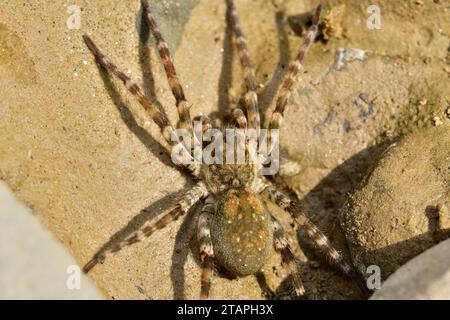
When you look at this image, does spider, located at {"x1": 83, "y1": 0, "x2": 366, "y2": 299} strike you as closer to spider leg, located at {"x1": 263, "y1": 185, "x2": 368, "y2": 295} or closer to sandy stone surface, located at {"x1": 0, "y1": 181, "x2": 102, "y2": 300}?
spider leg, located at {"x1": 263, "y1": 185, "x2": 368, "y2": 295}

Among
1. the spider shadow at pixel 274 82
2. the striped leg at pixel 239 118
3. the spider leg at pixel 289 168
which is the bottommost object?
the spider leg at pixel 289 168

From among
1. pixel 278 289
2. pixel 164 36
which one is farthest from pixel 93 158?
pixel 278 289

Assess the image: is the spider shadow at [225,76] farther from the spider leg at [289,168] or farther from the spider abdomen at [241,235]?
the spider abdomen at [241,235]

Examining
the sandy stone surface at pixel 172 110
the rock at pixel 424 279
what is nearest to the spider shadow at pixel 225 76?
the sandy stone surface at pixel 172 110

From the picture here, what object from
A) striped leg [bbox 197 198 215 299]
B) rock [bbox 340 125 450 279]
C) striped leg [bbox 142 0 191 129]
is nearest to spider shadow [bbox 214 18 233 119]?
striped leg [bbox 142 0 191 129]

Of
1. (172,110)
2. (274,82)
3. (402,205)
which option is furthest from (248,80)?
(402,205)
